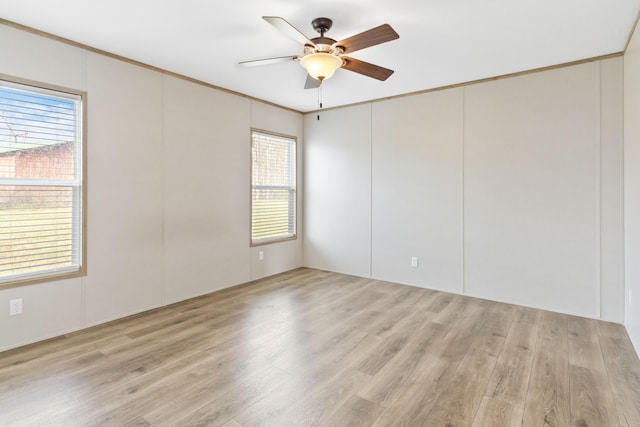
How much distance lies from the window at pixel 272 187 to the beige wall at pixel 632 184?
404 cm

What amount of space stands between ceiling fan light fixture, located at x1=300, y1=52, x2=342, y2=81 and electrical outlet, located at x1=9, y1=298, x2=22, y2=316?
9.95 ft

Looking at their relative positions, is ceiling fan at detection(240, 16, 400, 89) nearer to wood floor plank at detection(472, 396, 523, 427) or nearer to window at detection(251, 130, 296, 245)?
window at detection(251, 130, 296, 245)

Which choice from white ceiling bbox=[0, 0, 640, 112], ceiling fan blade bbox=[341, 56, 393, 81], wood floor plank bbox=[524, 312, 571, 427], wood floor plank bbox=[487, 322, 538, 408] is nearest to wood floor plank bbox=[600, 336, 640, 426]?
wood floor plank bbox=[524, 312, 571, 427]

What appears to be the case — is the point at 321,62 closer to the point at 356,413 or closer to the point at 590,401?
the point at 356,413

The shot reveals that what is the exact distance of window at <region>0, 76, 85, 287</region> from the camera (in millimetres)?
2654

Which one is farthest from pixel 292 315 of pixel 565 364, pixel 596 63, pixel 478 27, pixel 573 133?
pixel 596 63

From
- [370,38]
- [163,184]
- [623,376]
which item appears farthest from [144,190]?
[623,376]

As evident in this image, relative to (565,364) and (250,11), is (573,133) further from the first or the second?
(250,11)

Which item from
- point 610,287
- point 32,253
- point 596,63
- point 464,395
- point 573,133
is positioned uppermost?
point 596,63

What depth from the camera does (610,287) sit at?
327cm

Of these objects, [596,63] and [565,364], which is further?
[596,63]

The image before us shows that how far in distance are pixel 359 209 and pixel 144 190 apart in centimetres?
290

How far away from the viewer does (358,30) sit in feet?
8.94

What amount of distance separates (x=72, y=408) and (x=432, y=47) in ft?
12.5
